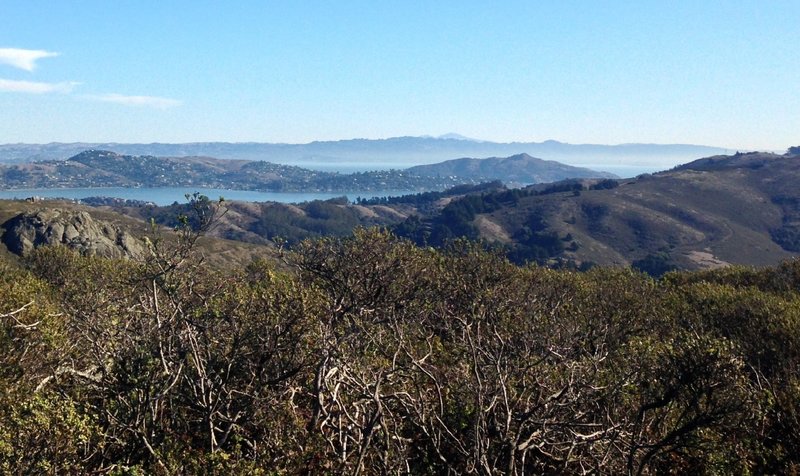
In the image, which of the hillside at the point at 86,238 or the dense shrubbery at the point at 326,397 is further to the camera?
the hillside at the point at 86,238

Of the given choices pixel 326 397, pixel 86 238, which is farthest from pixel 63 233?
pixel 326 397

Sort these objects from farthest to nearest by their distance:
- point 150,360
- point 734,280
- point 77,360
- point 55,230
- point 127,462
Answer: point 55,230 < point 734,280 < point 77,360 < point 150,360 < point 127,462

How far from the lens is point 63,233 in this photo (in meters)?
144

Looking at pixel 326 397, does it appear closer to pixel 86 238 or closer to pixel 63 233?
pixel 86 238

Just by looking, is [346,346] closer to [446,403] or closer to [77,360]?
[446,403]

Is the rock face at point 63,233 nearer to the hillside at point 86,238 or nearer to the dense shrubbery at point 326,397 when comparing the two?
the hillside at point 86,238

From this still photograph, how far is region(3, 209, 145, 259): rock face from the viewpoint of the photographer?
131125 millimetres

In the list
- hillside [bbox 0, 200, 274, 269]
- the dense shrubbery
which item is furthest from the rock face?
the dense shrubbery

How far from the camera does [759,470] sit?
15875 mm

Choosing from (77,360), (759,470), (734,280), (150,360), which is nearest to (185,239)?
(150,360)

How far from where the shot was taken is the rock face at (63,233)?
13112 centimetres

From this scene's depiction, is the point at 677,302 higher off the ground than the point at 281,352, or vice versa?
the point at 281,352

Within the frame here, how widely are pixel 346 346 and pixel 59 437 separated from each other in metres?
9.19

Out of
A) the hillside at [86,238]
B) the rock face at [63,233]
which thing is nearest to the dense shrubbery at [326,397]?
the hillside at [86,238]
